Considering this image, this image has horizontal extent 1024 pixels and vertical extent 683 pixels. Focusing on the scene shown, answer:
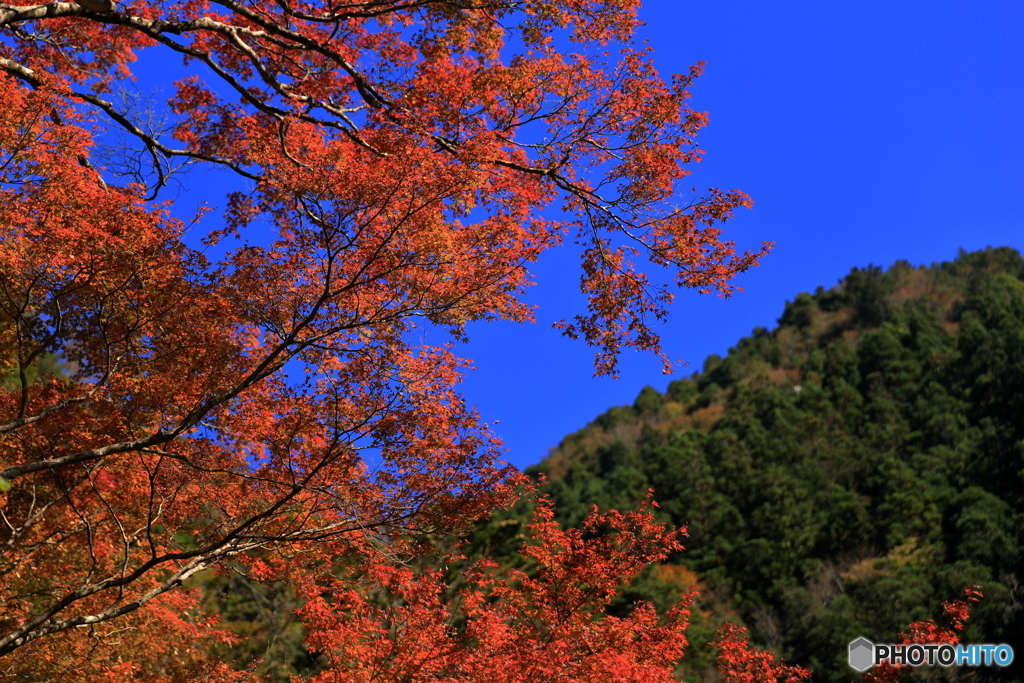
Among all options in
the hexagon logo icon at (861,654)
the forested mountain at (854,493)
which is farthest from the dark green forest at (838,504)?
the hexagon logo icon at (861,654)

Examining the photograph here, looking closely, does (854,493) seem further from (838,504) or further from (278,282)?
(278,282)

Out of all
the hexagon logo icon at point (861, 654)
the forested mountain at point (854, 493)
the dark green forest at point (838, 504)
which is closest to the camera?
the hexagon logo icon at point (861, 654)

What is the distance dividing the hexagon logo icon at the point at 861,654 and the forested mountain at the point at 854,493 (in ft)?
1.33

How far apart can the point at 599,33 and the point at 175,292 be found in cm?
488

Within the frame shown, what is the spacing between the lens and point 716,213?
823cm

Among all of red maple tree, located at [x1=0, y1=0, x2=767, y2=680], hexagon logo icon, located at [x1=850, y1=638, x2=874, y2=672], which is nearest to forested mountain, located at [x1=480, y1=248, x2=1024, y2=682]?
hexagon logo icon, located at [x1=850, y1=638, x2=874, y2=672]

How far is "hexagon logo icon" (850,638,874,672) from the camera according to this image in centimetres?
2328

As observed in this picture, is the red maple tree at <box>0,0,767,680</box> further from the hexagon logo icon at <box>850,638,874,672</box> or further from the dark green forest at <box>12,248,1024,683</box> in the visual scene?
the hexagon logo icon at <box>850,638,874,672</box>

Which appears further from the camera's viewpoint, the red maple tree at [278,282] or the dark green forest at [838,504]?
the dark green forest at [838,504]

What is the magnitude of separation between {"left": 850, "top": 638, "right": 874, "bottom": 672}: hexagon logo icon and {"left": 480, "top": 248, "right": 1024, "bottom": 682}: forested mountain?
1.33 feet

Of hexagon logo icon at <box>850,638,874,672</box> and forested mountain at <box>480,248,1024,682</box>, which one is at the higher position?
forested mountain at <box>480,248,1024,682</box>

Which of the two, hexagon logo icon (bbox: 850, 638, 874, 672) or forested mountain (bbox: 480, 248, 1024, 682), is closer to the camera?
hexagon logo icon (bbox: 850, 638, 874, 672)

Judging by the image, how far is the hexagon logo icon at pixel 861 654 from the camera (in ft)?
76.4

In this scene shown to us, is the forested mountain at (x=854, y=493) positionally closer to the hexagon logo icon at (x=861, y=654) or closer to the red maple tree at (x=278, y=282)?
the hexagon logo icon at (x=861, y=654)
